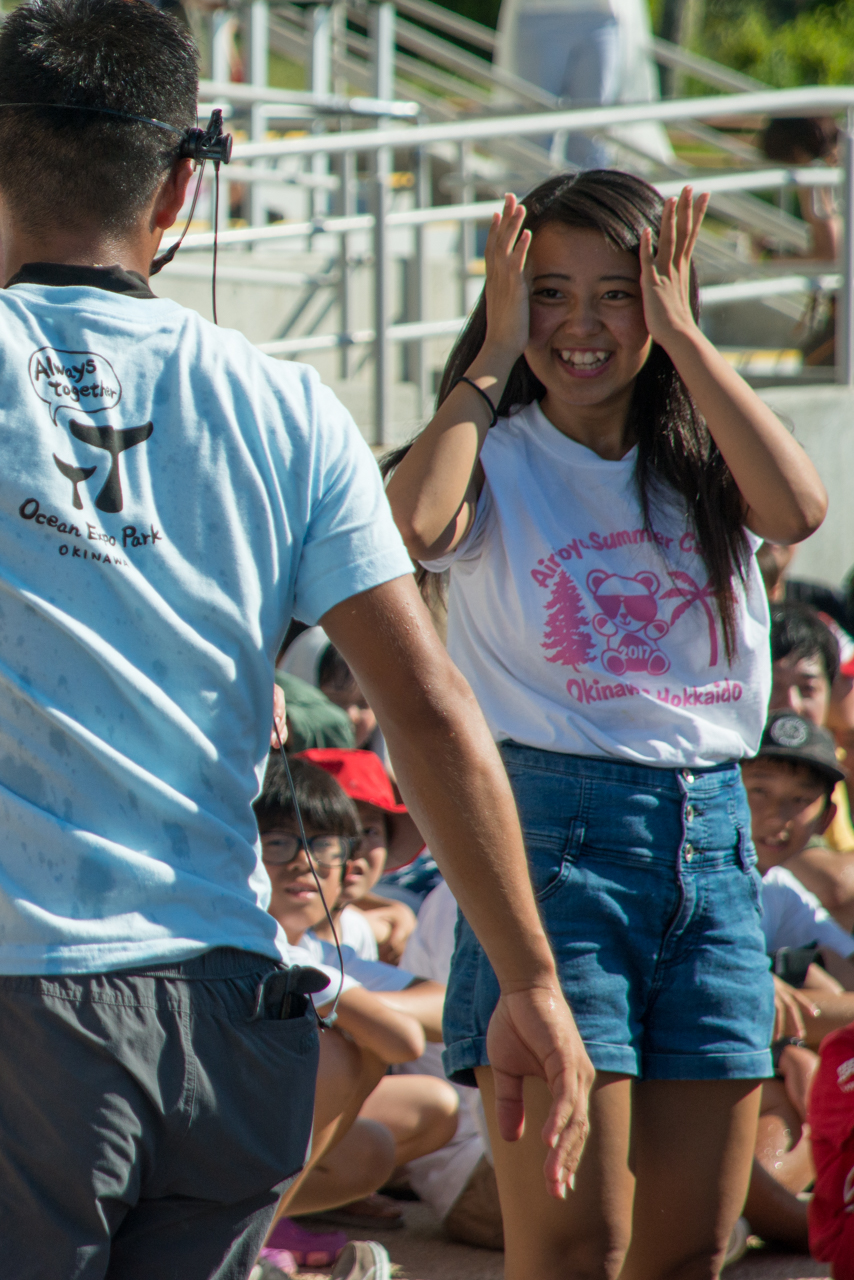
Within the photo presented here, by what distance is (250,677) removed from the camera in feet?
5.27

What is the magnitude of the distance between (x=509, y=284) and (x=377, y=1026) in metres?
1.55

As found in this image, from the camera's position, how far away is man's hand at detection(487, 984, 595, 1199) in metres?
1.72

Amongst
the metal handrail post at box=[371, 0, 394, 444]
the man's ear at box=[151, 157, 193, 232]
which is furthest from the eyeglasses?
the metal handrail post at box=[371, 0, 394, 444]

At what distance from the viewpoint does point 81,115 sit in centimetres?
161

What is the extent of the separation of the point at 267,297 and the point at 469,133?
5.20 ft

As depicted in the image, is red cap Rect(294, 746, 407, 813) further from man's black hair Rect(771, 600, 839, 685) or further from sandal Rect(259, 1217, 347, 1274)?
man's black hair Rect(771, 600, 839, 685)

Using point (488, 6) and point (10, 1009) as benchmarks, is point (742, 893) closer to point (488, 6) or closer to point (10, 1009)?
point (10, 1009)

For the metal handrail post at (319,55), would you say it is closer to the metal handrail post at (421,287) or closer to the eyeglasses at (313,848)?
the metal handrail post at (421,287)

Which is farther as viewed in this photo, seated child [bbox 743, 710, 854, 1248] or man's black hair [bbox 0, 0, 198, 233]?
seated child [bbox 743, 710, 854, 1248]

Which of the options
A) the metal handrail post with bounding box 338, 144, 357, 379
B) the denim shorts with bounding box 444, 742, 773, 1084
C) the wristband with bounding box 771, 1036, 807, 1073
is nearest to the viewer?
the denim shorts with bounding box 444, 742, 773, 1084

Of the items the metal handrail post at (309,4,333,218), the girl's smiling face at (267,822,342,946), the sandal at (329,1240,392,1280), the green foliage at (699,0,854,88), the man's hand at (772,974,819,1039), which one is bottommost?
the sandal at (329,1240,392,1280)

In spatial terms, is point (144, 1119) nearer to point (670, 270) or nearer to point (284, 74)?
point (670, 270)

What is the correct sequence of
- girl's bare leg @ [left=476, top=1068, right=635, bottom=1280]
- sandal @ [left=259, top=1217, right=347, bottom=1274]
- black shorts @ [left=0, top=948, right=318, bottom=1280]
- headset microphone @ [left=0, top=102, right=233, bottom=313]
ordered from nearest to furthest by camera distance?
black shorts @ [left=0, top=948, right=318, bottom=1280] → headset microphone @ [left=0, top=102, right=233, bottom=313] → girl's bare leg @ [left=476, top=1068, right=635, bottom=1280] → sandal @ [left=259, top=1217, right=347, bottom=1274]

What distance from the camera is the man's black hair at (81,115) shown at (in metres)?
1.61
